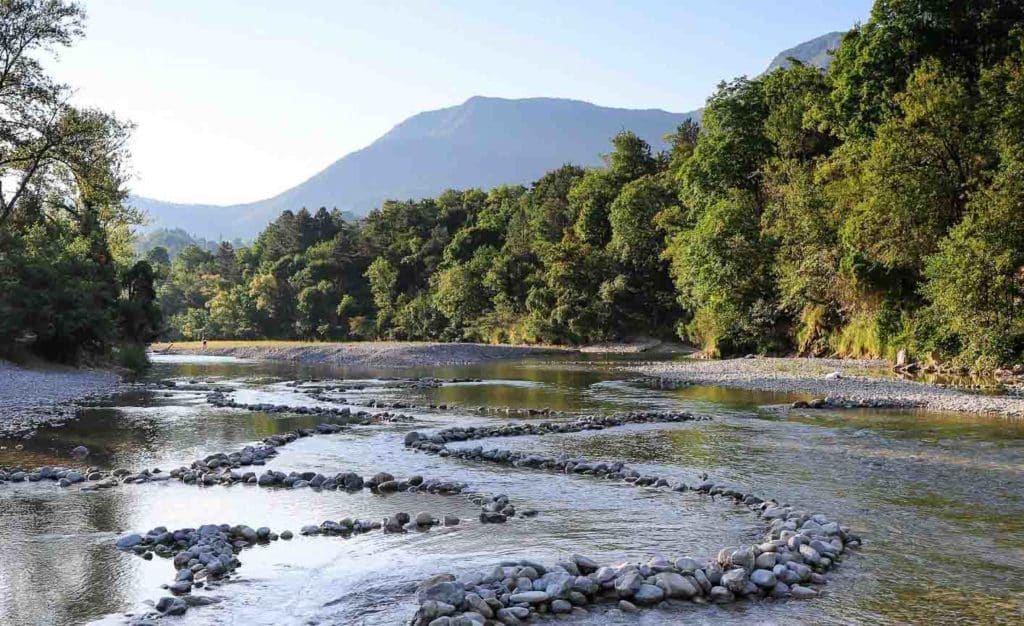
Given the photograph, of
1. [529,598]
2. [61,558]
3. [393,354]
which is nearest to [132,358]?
[393,354]

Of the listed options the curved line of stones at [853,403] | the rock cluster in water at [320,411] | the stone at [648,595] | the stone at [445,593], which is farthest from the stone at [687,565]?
the curved line of stones at [853,403]

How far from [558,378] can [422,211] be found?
8778 centimetres

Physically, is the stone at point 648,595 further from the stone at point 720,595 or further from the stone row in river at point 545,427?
the stone row in river at point 545,427

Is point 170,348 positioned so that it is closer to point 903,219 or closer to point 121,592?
point 903,219

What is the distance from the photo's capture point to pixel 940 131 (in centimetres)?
3731

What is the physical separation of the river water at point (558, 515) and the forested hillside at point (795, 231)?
54.9 ft

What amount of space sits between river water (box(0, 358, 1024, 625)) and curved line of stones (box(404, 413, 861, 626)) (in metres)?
0.28

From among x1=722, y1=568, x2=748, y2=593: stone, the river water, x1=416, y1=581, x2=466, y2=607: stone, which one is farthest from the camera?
x1=722, y1=568, x2=748, y2=593: stone

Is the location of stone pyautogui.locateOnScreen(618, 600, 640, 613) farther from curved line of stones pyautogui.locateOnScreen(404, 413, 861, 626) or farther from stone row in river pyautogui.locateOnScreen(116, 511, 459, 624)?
stone row in river pyautogui.locateOnScreen(116, 511, 459, 624)

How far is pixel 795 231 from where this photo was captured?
50875mm

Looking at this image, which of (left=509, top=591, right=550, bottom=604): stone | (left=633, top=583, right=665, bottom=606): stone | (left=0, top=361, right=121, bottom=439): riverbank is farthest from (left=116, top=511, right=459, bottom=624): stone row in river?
(left=0, top=361, right=121, bottom=439): riverbank

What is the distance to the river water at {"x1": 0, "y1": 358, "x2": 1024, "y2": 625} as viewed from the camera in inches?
329

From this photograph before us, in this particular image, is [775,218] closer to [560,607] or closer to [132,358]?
[132,358]

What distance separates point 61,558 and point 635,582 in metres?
7.19
